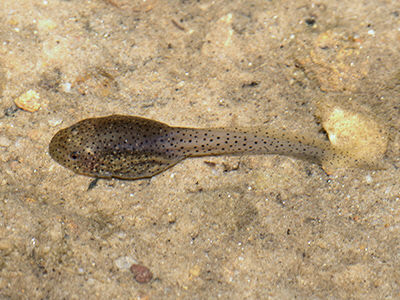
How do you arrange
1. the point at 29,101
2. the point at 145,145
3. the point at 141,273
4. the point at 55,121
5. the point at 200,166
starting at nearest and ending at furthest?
the point at 141,273
the point at 145,145
the point at 200,166
the point at 55,121
the point at 29,101

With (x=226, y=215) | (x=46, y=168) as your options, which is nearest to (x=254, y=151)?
(x=226, y=215)

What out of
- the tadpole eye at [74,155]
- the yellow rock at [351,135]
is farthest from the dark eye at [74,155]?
the yellow rock at [351,135]

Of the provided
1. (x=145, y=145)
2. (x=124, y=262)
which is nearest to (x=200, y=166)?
(x=145, y=145)

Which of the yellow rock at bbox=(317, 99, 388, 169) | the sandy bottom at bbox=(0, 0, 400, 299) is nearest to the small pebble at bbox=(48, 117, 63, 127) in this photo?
the sandy bottom at bbox=(0, 0, 400, 299)

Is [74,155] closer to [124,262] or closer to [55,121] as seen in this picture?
[55,121]

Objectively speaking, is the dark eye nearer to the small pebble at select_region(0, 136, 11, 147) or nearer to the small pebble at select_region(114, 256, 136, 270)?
the small pebble at select_region(0, 136, 11, 147)

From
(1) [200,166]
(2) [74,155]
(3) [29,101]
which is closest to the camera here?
(2) [74,155]
